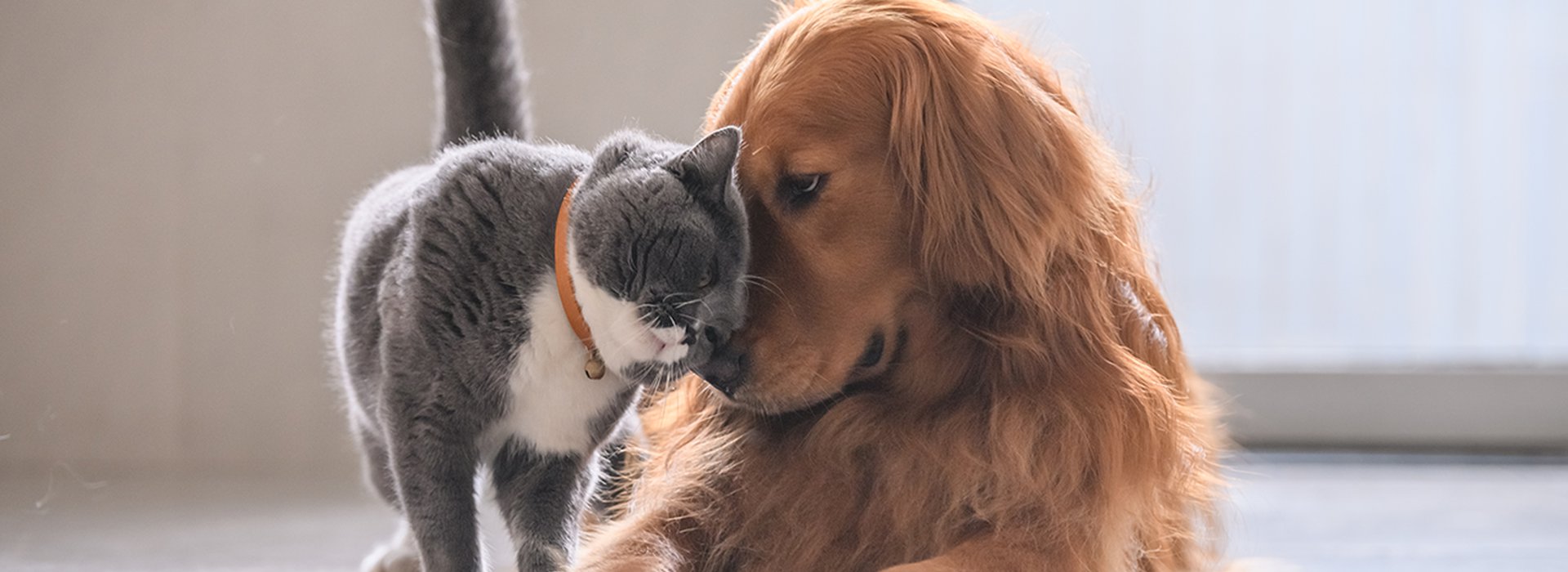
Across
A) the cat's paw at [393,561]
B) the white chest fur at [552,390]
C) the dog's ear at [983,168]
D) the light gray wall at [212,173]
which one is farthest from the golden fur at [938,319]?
the light gray wall at [212,173]

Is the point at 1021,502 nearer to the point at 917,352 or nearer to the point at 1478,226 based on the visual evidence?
the point at 917,352

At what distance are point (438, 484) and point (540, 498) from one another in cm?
12

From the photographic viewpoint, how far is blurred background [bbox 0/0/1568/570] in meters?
1.58

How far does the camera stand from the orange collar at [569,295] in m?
1.03

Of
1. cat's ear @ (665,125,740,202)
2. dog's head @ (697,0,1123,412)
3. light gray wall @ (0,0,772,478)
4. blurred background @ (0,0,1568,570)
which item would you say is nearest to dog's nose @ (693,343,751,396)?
dog's head @ (697,0,1123,412)

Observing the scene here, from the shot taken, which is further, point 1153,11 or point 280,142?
point 1153,11

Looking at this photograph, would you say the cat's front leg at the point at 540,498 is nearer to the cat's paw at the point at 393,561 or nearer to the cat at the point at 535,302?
the cat at the point at 535,302

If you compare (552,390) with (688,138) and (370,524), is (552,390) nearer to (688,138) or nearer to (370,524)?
(370,524)

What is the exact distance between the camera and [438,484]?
1.03 meters

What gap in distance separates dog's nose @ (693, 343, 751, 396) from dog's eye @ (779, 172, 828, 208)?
13 cm

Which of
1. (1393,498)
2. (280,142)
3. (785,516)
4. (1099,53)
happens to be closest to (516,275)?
(785,516)

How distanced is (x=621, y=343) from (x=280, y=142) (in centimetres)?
121

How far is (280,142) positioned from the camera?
2002 millimetres

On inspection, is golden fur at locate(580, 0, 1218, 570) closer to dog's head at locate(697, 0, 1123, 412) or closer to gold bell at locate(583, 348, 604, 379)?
dog's head at locate(697, 0, 1123, 412)
